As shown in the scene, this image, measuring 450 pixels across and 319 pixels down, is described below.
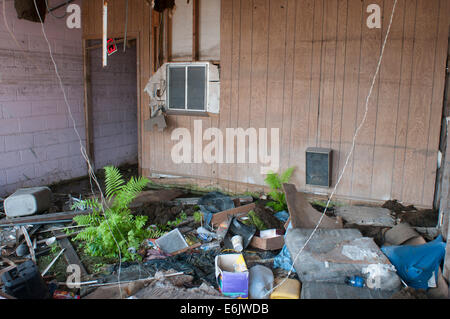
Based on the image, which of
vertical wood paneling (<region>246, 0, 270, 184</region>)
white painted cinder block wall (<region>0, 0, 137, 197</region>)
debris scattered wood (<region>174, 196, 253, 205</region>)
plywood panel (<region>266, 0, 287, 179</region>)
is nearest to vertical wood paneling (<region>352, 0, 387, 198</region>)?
plywood panel (<region>266, 0, 287, 179</region>)

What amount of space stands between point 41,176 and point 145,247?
3.20 m

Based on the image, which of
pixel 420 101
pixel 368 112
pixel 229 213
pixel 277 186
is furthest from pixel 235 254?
pixel 420 101

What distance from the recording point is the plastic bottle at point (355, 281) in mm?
3439

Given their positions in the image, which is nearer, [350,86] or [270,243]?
[270,243]

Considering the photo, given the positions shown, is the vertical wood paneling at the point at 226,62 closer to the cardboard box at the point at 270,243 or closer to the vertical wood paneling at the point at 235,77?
the vertical wood paneling at the point at 235,77

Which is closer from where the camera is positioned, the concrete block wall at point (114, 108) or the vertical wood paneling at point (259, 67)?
the vertical wood paneling at point (259, 67)

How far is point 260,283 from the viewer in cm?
367

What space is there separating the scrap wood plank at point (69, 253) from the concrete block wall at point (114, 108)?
3287mm

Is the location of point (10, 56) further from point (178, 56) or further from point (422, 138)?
point (422, 138)

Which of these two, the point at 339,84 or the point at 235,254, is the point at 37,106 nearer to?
the point at 235,254

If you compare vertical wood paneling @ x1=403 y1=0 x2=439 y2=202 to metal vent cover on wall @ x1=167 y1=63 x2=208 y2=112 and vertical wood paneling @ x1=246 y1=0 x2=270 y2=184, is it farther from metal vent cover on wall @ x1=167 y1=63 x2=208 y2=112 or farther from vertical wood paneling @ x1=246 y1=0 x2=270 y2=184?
metal vent cover on wall @ x1=167 y1=63 x2=208 y2=112

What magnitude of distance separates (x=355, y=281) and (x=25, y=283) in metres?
2.79

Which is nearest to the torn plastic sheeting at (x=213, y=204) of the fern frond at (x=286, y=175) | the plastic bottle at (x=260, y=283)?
the fern frond at (x=286, y=175)

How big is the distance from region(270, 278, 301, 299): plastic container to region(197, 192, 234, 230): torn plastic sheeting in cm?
174
